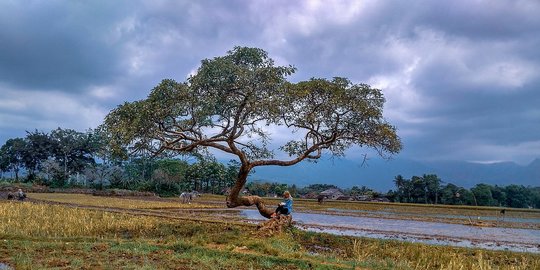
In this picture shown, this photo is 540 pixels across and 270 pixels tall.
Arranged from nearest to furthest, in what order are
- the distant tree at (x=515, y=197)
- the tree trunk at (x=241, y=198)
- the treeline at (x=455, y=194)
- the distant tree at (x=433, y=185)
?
the tree trunk at (x=241, y=198), the treeline at (x=455, y=194), the distant tree at (x=433, y=185), the distant tree at (x=515, y=197)

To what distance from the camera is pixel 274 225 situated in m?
18.5

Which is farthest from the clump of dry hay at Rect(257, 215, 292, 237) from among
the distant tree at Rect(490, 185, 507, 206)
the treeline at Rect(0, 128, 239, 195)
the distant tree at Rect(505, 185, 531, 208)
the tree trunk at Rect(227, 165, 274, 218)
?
the distant tree at Rect(505, 185, 531, 208)

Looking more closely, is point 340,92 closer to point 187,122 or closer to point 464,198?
point 187,122

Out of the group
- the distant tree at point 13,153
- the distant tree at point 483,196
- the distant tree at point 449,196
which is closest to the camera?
the distant tree at point 483,196

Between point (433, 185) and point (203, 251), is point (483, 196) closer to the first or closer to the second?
point (433, 185)

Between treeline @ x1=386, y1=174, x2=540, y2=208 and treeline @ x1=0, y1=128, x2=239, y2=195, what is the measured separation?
38015mm

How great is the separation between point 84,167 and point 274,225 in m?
82.0

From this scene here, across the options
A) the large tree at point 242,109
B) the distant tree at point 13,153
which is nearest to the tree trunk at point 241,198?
the large tree at point 242,109

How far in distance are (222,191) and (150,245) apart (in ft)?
282

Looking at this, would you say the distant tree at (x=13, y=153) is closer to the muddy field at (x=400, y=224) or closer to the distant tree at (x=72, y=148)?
the distant tree at (x=72, y=148)

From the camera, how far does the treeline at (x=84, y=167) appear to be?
8175cm

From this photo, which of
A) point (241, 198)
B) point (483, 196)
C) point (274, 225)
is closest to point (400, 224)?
point (241, 198)

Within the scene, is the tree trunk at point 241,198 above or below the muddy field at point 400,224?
above

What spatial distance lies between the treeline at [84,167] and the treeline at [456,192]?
38.0 m
